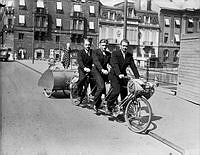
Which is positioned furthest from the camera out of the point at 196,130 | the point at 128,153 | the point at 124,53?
the point at 124,53

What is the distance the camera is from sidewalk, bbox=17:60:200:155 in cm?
534

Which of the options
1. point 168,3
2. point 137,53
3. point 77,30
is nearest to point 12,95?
point 77,30

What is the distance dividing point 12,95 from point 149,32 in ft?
181

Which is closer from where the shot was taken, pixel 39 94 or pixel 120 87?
pixel 120 87

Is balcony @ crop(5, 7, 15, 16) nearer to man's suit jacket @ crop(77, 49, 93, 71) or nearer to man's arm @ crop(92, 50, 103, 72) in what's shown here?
man's suit jacket @ crop(77, 49, 93, 71)

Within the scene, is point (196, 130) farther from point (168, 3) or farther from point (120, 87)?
point (168, 3)

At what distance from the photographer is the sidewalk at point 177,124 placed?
5.34 m

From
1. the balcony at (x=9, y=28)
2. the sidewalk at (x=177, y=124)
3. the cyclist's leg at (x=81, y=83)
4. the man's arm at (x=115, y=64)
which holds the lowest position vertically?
the sidewalk at (x=177, y=124)

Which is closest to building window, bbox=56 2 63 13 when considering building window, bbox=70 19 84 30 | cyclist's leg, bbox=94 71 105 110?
building window, bbox=70 19 84 30

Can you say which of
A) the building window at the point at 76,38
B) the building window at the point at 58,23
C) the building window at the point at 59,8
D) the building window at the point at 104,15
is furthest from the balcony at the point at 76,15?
the building window at the point at 104,15

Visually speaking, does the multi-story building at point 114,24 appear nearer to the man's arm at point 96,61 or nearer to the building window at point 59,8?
the building window at point 59,8

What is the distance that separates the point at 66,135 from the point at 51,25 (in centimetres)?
5210

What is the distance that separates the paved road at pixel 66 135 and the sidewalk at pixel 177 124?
0.26 meters

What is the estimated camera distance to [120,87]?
699 centimetres
